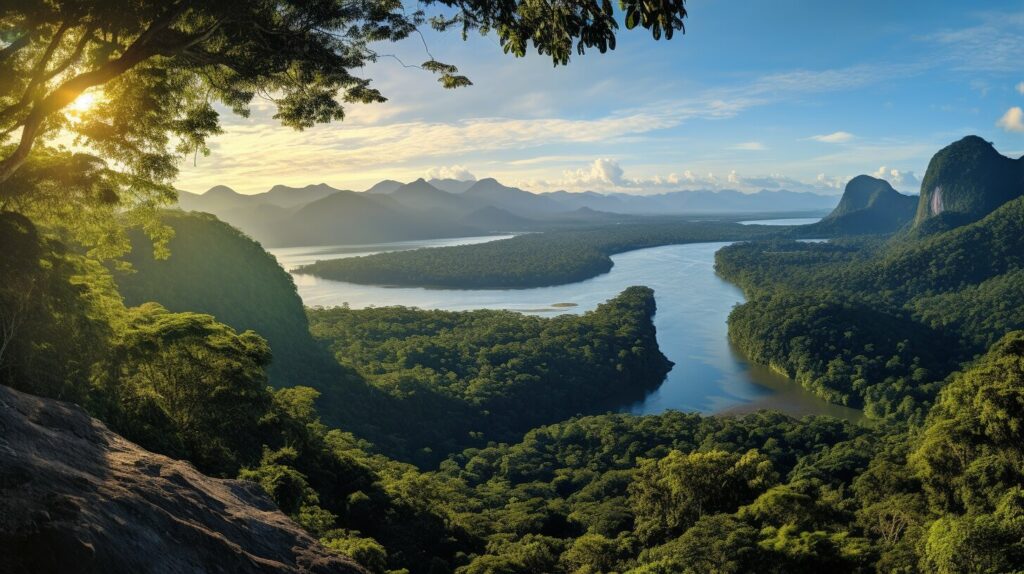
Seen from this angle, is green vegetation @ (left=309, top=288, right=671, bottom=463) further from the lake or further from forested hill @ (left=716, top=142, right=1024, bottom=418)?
forested hill @ (left=716, top=142, right=1024, bottom=418)

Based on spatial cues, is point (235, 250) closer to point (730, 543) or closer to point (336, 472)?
point (336, 472)

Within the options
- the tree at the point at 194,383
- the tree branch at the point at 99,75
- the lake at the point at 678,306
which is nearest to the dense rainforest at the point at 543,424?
the tree at the point at 194,383

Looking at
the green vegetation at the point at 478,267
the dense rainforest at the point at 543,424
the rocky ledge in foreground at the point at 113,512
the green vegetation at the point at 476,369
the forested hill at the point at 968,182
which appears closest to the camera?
the rocky ledge in foreground at the point at 113,512

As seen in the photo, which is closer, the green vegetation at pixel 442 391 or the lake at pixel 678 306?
the green vegetation at pixel 442 391

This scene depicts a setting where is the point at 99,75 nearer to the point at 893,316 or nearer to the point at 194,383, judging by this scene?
the point at 194,383

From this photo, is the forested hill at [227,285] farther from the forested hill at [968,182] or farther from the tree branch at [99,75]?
the forested hill at [968,182]

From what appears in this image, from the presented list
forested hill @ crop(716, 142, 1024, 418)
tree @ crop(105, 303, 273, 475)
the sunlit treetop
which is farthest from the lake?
the sunlit treetop
